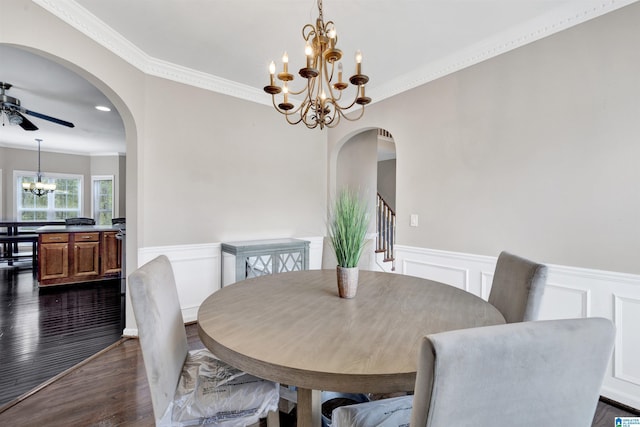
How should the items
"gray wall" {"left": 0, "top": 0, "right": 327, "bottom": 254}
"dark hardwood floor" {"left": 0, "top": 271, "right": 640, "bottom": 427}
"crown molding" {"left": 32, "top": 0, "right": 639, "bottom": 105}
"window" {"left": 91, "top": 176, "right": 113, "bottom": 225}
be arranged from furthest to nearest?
"window" {"left": 91, "top": 176, "right": 113, "bottom": 225}, "gray wall" {"left": 0, "top": 0, "right": 327, "bottom": 254}, "crown molding" {"left": 32, "top": 0, "right": 639, "bottom": 105}, "dark hardwood floor" {"left": 0, "top": 271, "right": 640, "bottom": 427}

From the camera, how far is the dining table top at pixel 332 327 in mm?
846

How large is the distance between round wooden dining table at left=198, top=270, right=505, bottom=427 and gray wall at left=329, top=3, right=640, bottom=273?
3.62 feet

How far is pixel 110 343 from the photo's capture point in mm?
2658

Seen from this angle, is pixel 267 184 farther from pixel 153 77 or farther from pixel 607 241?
pixel 607 241

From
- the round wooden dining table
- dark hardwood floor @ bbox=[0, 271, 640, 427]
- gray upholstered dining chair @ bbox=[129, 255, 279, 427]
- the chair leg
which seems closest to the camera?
the round wooden dining table

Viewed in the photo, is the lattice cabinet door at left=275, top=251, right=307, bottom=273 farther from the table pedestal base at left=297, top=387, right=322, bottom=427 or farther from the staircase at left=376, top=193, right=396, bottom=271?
the table pedestal base at left=297, top=387, right=322, bottom=427

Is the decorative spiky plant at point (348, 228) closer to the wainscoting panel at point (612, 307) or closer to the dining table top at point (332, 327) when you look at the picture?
the dining table top at point (332, 327)

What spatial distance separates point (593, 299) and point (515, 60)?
1.80 metres

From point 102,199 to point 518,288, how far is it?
906 cm

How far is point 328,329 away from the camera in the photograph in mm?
1110

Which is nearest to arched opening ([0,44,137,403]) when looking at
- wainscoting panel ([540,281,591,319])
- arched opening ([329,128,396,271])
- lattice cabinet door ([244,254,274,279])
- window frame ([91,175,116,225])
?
lattice cabinet door ([244,254,274,279])

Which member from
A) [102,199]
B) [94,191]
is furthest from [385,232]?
[94,191]

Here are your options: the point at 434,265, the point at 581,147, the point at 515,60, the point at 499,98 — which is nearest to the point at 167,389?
the point at 434,265

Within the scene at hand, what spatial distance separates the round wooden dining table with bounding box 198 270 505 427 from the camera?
2.77ft
